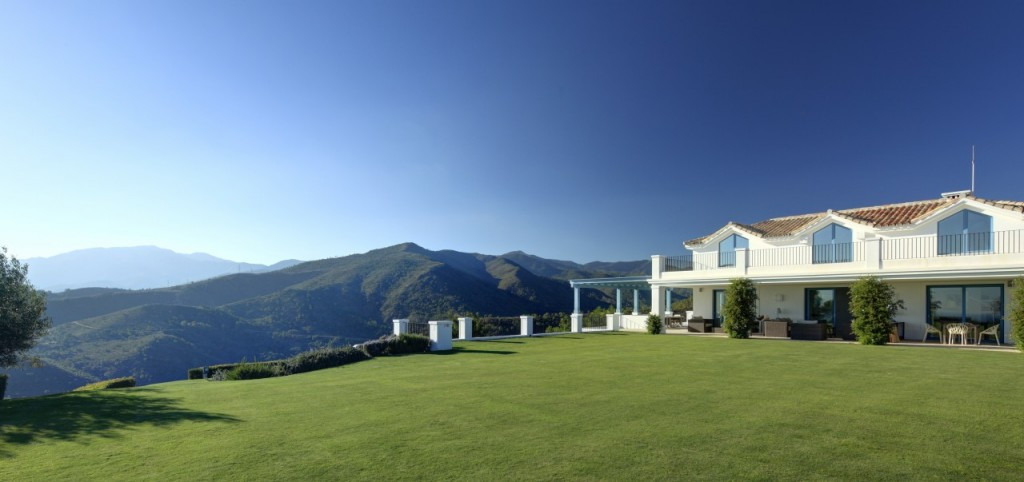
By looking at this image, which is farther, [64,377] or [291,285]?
[291,285]

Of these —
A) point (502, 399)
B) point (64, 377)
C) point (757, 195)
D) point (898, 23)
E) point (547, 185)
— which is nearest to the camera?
point (502, 399)

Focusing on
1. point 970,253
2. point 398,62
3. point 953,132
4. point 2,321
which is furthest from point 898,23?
point 2,321

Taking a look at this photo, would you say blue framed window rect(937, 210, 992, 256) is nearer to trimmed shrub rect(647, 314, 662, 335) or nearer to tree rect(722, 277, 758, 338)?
tree rect(722, 277, 758, 338)

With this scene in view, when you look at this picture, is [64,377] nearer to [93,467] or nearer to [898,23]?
[93,467]

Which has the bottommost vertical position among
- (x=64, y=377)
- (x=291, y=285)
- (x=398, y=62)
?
(x=64, y=377)

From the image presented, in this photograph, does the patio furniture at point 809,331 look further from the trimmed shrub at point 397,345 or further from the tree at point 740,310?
the trimmed shrub at point 397,345

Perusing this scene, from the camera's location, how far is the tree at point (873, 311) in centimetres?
1559

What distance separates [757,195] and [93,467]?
119 feet

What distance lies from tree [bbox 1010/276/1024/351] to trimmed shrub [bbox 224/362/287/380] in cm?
1867

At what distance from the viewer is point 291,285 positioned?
94.2 m

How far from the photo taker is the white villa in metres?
16.2

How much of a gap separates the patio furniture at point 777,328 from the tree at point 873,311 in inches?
109

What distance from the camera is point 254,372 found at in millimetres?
11680

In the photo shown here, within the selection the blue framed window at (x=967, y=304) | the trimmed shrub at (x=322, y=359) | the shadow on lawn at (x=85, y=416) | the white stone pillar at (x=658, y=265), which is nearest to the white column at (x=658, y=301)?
the white stone pillar at (x=658, y=265)
